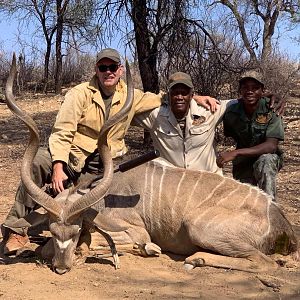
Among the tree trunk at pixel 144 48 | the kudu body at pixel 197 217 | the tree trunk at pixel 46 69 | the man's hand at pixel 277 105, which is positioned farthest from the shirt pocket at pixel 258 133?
the tree trunk at pixel 46 69

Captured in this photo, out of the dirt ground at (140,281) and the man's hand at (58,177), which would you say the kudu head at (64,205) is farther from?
the man's hand at (58,177)

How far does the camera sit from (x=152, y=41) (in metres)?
8.56

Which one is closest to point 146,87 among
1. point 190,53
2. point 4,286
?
point 190,53

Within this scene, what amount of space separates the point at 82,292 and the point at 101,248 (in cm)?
74

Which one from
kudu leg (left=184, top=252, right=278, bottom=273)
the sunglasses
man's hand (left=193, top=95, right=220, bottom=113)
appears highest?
the sunglasses

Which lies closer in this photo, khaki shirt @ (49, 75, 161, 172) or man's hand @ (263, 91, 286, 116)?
khaki shirt @ (49, 75, 161, 172)

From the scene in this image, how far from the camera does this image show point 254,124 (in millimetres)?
4645

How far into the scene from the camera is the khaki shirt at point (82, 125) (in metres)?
4.12

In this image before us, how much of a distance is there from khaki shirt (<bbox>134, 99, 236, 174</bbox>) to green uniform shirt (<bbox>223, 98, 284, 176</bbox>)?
173 millimetres

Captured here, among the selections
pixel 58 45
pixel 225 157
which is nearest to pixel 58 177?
pixel 225 157

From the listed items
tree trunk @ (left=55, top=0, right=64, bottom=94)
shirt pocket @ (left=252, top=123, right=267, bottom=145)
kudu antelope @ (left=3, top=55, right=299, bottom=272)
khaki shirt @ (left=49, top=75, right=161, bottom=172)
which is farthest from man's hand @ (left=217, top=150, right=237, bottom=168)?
tree trunk @ (left=55, top=0, right=64, bottom=94)

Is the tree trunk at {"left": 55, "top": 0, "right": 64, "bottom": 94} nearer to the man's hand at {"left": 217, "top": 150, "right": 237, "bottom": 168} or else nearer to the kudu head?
the man's hand at {"left": 217, "top": 150, "right": 237, "bottom": 168}

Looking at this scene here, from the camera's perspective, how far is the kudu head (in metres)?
3.55

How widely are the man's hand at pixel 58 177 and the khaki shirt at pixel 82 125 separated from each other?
48 millimetres
